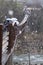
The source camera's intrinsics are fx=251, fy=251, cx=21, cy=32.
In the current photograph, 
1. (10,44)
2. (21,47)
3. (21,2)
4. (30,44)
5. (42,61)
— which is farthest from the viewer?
(21,2)

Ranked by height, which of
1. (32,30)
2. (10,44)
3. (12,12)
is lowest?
(32,30)

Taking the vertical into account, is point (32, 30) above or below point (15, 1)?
below

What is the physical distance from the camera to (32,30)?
9438 millimetres

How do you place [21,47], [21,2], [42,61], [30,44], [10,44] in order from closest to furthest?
1. [10,44]
2. [42,61]
3. [21,47]
4. [30,44]
5. [21,2]

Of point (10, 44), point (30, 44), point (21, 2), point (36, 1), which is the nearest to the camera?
point (10, 44)

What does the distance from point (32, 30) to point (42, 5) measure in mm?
1238

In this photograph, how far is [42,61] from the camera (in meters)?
4.37

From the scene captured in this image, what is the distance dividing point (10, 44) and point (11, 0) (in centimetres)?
644

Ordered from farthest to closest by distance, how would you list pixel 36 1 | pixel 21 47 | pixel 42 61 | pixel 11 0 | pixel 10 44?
pixel 36 1
pixel 11 0
pixel 21 47
pixel 42 61
pixel 10 44

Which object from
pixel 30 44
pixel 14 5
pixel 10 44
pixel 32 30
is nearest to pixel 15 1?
pixel 14 5

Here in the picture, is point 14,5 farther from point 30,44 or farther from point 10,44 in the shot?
point 10,44

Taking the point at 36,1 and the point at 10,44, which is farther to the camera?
the point at 36,1

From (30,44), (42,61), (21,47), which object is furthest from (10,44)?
(30,44)

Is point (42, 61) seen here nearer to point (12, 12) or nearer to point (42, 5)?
point (12, 12)
